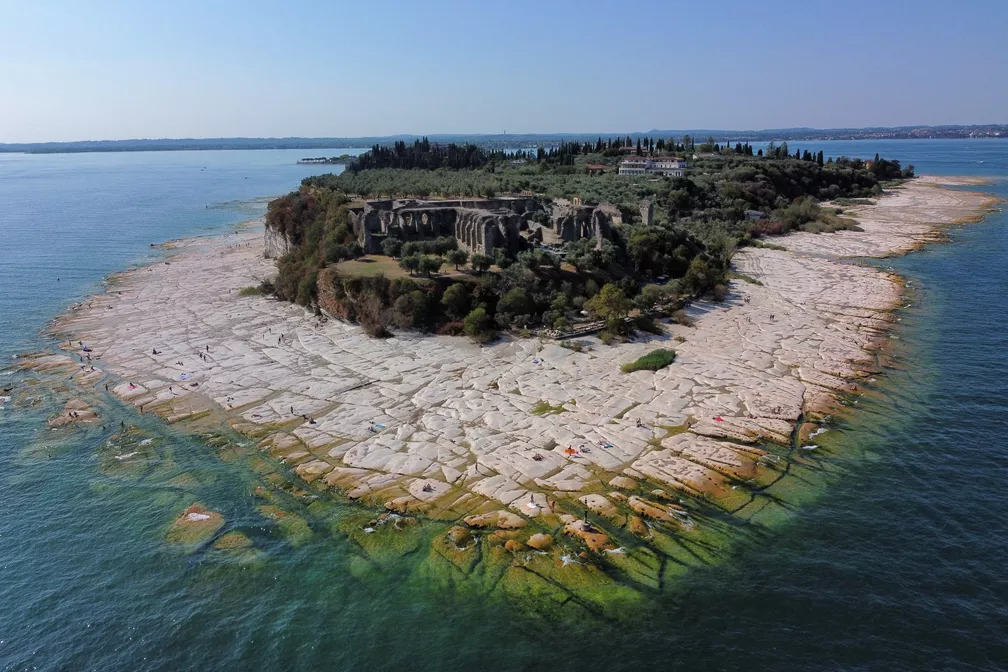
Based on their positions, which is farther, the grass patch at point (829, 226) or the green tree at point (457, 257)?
the grass patch at point (829, 226)

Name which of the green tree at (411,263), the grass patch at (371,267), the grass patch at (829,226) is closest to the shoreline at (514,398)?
the grass patch at (371,267)

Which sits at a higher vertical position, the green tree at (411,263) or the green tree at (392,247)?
the green tree at (392,247)

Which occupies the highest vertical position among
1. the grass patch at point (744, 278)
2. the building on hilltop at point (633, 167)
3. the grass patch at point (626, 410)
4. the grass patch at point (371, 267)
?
the building on hilltop at point (633, 167)

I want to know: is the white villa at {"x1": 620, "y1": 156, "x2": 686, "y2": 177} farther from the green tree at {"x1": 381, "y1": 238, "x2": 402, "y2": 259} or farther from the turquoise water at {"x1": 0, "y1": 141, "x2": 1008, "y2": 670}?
the turquoise water at {"x1": 0, "y1": 141, "x2": 1008, "y2": 670}

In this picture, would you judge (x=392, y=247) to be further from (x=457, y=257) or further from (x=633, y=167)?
(x=633, y=167)

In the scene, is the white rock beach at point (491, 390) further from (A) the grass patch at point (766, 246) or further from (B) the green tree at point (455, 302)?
(A) the grass patch at point (766, 246)

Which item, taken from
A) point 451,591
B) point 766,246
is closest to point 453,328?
point 451,591
